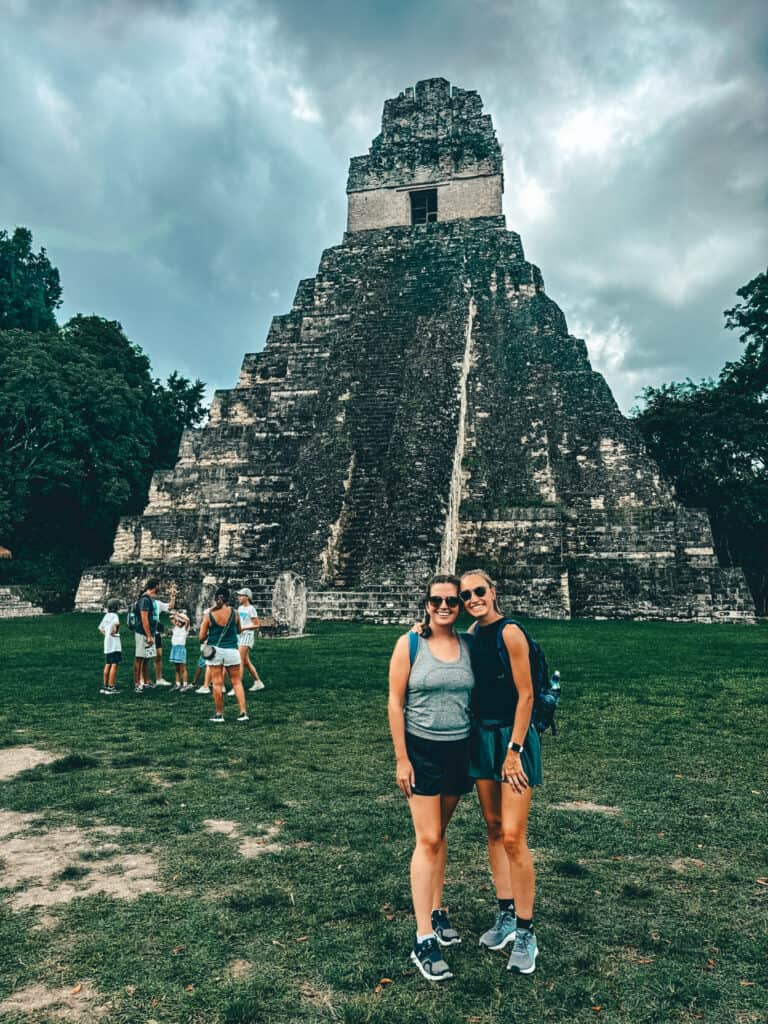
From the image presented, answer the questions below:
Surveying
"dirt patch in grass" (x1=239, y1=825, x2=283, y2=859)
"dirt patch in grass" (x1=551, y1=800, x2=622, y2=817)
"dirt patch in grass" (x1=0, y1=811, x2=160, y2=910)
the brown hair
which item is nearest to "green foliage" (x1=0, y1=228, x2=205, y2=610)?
"dirt patch in grass" (x1=0, y1=811, x2=160, y2=910)

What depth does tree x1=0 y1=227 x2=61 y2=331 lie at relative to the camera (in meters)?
30.4

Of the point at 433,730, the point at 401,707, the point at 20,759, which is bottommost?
the point at 20,759

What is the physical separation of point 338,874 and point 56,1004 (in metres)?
1.51

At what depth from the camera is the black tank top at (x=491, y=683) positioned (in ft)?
10.3

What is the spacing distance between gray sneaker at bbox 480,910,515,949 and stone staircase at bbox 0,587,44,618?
22537mm

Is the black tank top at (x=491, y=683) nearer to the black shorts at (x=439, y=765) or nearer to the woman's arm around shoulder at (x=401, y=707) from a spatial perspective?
the black shorts at (x=439, y=765)

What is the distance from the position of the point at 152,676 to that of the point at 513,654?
837 centimetres

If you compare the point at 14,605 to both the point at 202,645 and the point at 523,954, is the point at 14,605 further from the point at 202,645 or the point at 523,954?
the point at 523,954

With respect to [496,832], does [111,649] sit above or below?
above

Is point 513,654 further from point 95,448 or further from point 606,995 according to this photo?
point 95,448

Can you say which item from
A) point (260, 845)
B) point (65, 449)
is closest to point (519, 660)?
point (260, 845)

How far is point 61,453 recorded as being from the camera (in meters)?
24.8

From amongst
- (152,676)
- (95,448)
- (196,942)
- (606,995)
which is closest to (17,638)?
(152,676)

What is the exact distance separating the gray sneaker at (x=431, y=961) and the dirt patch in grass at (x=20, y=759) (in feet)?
12.8
